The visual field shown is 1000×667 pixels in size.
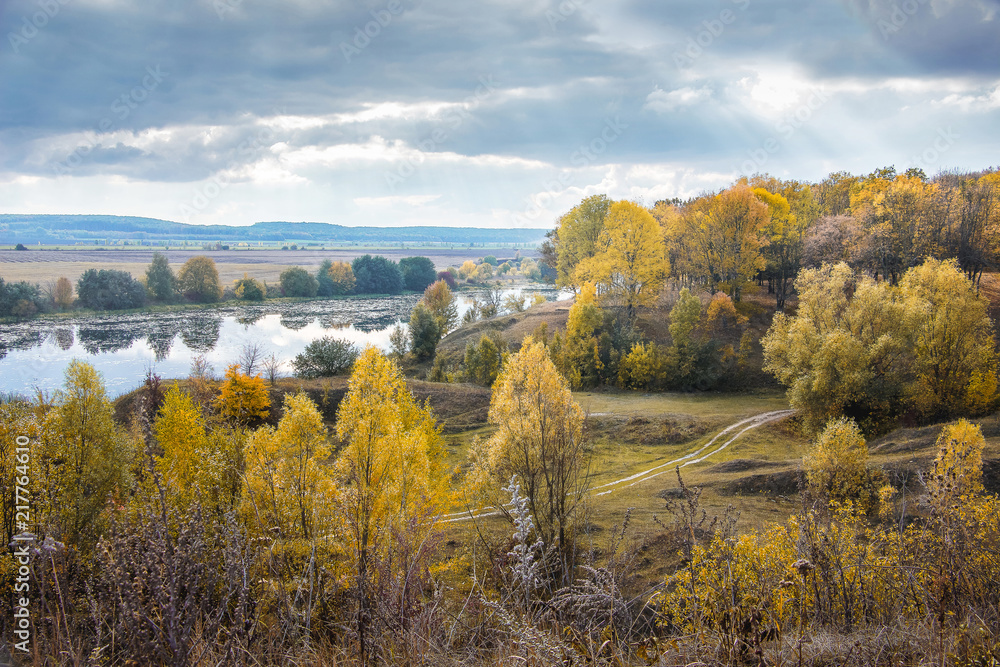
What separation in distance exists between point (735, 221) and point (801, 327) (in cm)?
2100

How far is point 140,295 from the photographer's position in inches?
3701

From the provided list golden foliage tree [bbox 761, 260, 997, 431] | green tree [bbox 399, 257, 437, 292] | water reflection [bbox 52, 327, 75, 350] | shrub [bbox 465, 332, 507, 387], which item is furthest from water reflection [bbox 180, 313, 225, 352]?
golden foliage tree [bbox 761, 260, 997, 431]

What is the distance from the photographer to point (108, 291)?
90.7 m

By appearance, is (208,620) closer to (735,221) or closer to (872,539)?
(872,539)

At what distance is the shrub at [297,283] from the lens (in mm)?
115438

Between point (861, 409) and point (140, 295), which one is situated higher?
point (140, 295)

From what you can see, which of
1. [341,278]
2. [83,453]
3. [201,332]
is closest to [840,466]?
[83,453]

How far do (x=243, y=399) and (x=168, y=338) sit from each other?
48.1m

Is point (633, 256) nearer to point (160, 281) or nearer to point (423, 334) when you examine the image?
point (423, 334)

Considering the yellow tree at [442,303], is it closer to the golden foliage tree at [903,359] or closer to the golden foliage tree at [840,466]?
the golden foliage tree at [903,359]

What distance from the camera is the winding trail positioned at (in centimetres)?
2544

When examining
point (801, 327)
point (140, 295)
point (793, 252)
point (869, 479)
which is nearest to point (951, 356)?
point (801, 327)

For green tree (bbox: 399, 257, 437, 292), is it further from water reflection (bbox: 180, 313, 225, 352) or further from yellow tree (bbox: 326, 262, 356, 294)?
water reflection (bbox: 180, 313, 225, 352)

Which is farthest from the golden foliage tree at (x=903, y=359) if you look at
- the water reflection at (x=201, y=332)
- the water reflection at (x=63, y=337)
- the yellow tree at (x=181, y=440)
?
the water reflection at (x=63, y=337)
